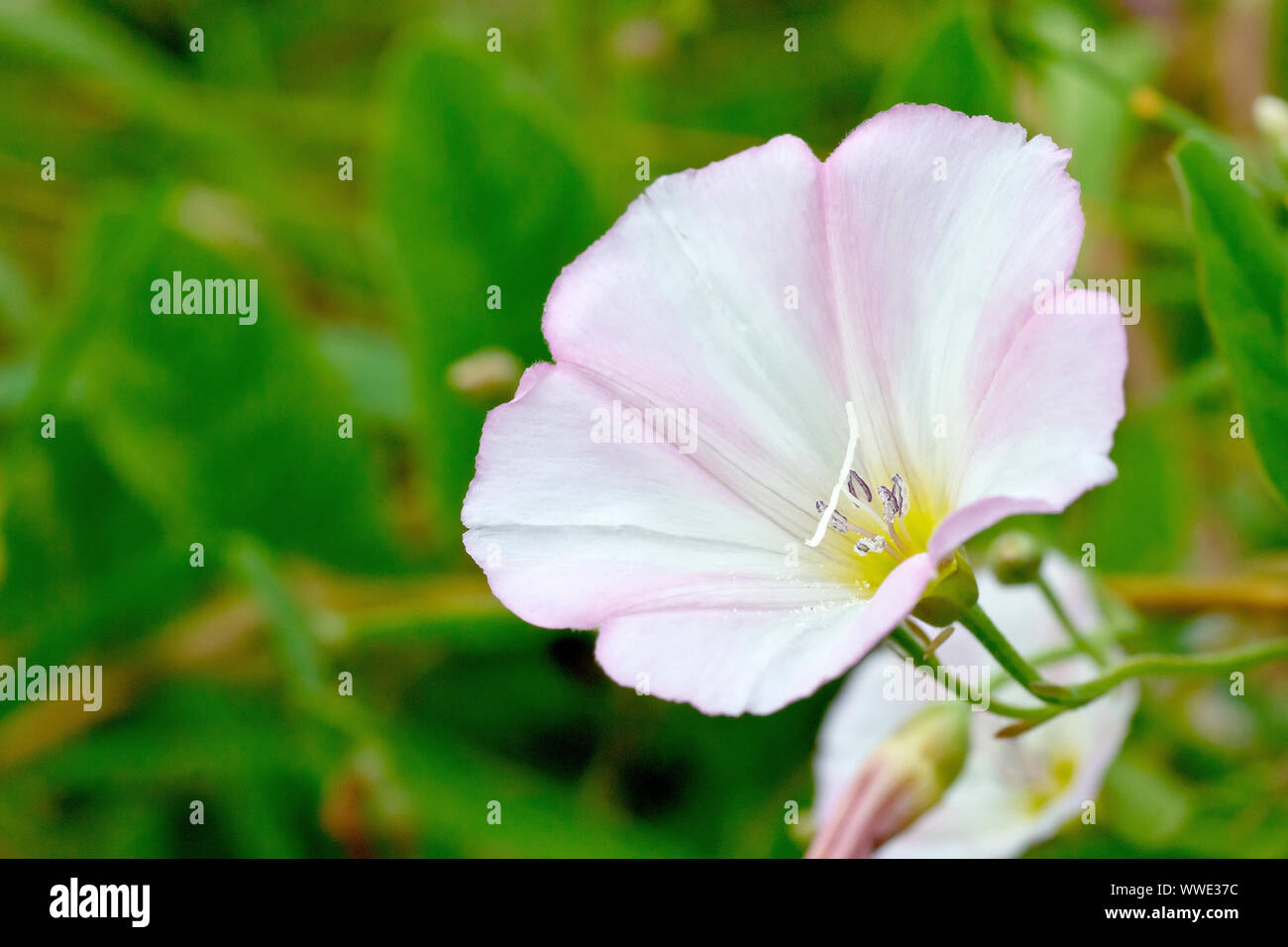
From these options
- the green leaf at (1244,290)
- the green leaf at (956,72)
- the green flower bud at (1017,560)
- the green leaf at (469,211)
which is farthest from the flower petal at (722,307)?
the green leaf at (469,211)

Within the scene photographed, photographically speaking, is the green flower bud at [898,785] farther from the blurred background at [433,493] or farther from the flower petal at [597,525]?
the blurred background at [433,493]

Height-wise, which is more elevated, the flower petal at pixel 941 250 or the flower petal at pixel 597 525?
the flower petal at pixel 941 250

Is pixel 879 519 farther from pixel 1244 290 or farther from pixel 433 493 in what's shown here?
pixel 433 493

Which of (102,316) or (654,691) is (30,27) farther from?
(654,691)

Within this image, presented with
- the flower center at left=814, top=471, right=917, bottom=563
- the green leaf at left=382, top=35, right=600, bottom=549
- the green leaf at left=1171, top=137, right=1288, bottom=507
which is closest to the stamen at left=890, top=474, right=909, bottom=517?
the flower center at left=814, top=471, right=917, bottom=563

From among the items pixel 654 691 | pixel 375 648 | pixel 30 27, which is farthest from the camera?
pixel 30 27

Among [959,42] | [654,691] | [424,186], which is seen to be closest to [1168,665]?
[654,691]
